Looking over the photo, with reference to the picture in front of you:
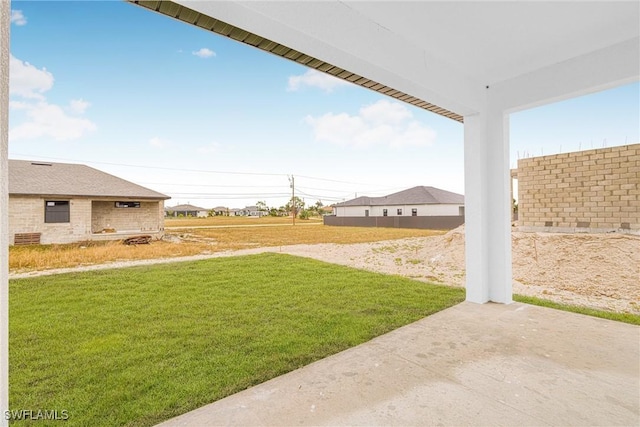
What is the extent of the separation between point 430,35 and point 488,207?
2.26 metres

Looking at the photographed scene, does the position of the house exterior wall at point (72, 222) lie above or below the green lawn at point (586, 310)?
above

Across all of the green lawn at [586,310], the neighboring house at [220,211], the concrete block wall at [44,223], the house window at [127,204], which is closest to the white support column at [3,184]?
A: the green lawn at [586,310]

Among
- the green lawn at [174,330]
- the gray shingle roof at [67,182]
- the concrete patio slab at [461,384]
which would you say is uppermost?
the gray shingle roof at [67,182]

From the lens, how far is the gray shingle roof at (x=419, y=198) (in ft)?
71.9

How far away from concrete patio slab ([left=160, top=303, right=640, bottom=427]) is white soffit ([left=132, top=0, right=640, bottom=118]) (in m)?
2.43

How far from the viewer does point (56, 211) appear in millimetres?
9086

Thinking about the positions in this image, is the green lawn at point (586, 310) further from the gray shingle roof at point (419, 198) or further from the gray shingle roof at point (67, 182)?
the gray shingle roof at point (419, 198)

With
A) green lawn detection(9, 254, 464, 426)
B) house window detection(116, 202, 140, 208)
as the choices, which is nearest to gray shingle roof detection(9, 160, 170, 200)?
house window detection(116, 202, 140, 208)

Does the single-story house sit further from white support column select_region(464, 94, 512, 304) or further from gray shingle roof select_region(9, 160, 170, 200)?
white support column select_region(464, 94, 512, 304)

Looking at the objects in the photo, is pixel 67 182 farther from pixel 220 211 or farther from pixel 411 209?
pixel 411 209

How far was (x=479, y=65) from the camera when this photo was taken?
312 cm

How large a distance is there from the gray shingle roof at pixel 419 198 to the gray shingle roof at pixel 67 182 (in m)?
18.0

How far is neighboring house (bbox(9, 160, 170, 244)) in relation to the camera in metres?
8.49

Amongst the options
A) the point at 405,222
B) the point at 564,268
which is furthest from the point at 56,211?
the point at 405,222
